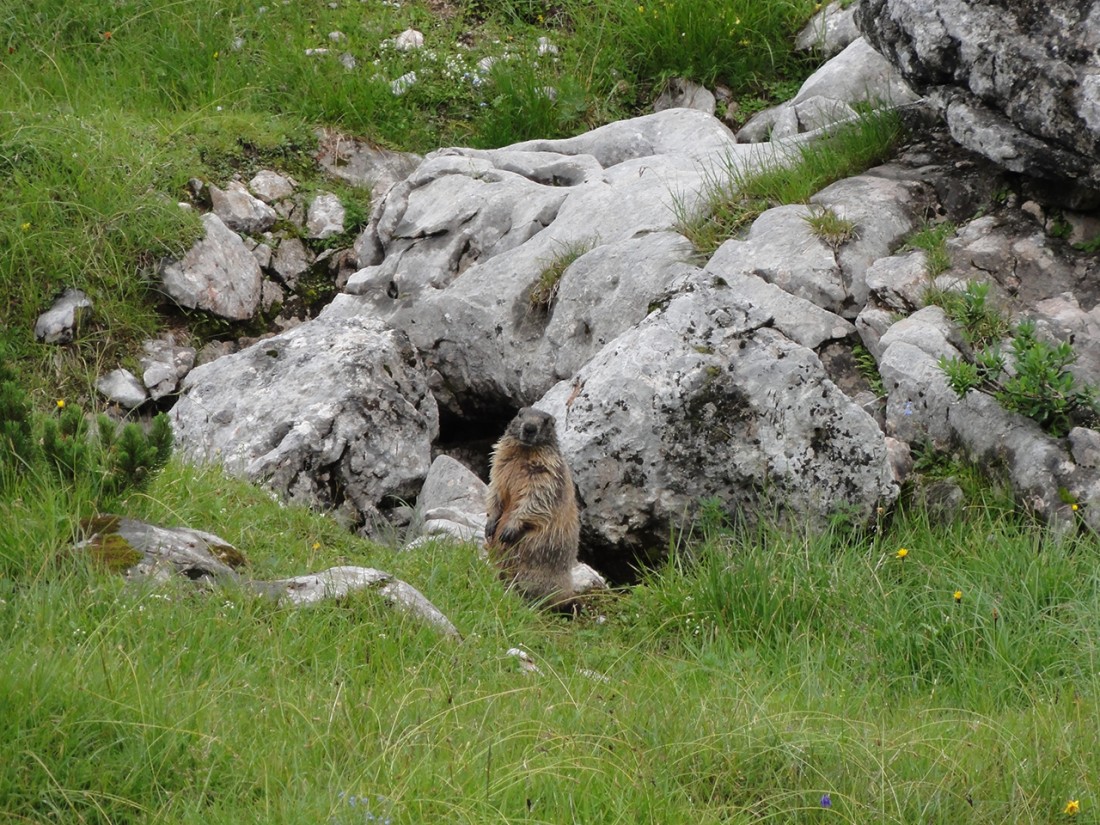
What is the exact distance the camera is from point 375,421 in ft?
27.1

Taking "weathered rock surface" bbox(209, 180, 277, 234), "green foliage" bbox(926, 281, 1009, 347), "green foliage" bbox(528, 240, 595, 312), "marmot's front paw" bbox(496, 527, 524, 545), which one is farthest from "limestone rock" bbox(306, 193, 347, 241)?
"green foliage" bbox(926, 281, 1009, 347)

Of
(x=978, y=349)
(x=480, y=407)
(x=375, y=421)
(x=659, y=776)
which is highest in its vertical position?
(x=659, y=776)

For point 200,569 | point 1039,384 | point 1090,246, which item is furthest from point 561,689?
Answer: point 1090,246

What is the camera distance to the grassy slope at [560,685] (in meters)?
3.87

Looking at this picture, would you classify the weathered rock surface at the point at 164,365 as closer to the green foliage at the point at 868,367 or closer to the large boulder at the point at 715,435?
the large boulder at the point at 715,435

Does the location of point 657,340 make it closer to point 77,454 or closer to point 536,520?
point 536,520

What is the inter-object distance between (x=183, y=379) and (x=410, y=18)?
16.9 feet

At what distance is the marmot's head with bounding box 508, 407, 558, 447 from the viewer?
273 inches

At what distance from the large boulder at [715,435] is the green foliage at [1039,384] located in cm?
61

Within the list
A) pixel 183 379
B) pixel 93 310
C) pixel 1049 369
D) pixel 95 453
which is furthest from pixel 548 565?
pixel 93 310

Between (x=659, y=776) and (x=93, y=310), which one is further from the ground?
(x=659, y=776)

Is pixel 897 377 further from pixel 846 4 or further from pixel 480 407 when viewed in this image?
pixel 846 4

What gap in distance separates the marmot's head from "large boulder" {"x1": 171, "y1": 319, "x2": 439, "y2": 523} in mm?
1457

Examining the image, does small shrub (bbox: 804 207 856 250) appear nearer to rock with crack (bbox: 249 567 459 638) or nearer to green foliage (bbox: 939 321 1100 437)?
green foliage (bbox: 939 321 1100 437)
